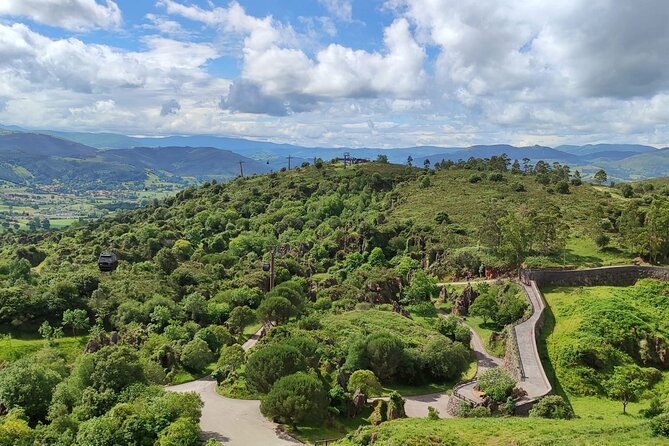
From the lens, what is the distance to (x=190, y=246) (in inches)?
4237

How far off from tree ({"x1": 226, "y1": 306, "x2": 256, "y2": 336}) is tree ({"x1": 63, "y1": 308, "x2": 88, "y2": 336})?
18235 millimetres

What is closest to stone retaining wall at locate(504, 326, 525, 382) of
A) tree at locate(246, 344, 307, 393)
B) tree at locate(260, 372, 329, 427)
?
tree at locate(260, 372, 329, 427)

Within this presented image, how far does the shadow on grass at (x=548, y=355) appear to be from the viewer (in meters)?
42.2

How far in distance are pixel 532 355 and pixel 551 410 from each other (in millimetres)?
10818

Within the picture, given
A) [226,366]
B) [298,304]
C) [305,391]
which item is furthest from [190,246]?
[305,391]

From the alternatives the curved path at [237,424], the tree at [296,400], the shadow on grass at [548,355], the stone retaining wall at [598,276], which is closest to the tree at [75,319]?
the curved path at [237,424]

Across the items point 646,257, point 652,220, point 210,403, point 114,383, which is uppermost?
point 652,220

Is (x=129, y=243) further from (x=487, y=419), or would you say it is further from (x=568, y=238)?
(x=487, y=419)

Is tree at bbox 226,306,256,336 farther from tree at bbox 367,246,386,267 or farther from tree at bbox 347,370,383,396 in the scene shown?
tree at bbox 367,246,386,267

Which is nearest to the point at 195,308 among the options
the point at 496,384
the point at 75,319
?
the point at 75,319

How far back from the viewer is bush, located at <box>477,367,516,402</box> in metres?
37.2

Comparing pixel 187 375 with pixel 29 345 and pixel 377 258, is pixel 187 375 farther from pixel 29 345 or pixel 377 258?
pixel 377 258

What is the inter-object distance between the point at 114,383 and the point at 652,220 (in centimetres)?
6495

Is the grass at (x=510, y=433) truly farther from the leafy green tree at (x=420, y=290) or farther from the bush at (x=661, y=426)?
the leafy green tree at (x=420, y=290)
